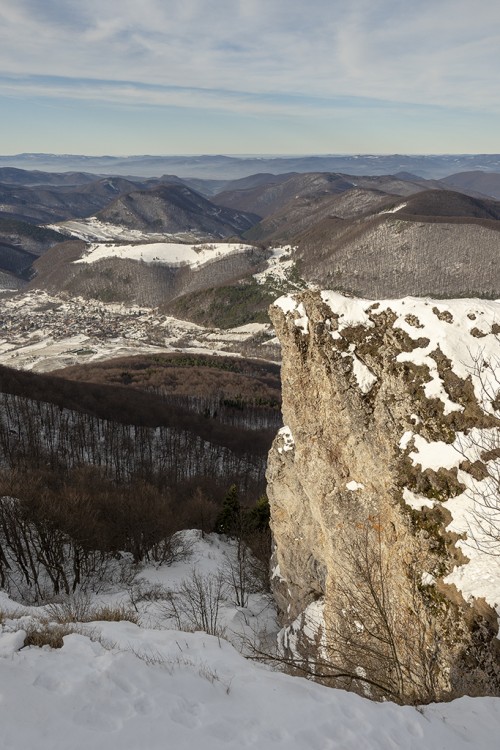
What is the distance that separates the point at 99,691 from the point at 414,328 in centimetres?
1882

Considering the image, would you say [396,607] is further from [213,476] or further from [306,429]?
[213,476]

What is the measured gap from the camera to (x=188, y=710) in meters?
9.45

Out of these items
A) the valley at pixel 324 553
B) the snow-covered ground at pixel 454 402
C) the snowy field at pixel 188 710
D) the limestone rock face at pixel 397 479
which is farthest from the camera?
the snow-covered ground at pixel 454 402

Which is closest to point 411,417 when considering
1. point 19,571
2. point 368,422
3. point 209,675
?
point 368,422

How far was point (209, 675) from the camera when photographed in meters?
10.9

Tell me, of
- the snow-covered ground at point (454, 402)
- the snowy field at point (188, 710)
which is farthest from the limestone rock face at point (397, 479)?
the snowy field at point (188, 710)

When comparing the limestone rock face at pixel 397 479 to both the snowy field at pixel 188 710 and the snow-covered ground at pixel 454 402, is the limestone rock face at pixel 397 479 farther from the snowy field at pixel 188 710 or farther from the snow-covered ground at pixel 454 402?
the snowy field at pixel 188 710

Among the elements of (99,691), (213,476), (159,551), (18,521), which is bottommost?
(213,476)

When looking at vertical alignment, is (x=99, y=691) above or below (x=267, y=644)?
above

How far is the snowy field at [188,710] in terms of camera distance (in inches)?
332

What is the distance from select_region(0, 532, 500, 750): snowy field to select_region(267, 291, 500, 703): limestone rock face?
195cm

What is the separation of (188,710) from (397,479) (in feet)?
42.6

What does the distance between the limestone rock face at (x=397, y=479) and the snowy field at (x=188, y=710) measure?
195 cm

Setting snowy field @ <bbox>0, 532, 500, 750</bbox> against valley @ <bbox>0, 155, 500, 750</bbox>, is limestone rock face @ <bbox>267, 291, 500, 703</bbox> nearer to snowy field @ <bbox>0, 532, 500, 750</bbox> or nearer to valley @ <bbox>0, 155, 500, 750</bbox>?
valley @ <bbox>0, 155, 500, 750</bbox>
